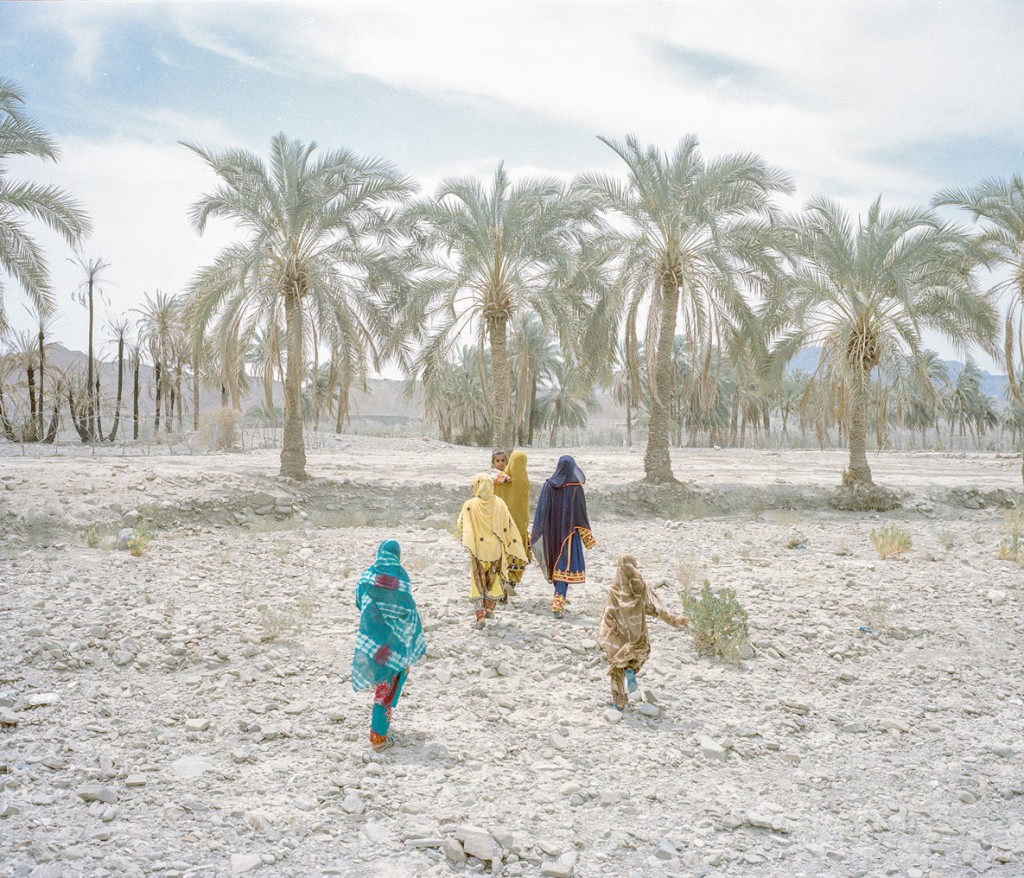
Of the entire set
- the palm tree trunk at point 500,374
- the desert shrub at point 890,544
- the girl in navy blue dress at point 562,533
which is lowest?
the desert shrub at point 890,544

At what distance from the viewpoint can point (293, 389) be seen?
14938 mm

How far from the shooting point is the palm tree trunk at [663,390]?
15938mm

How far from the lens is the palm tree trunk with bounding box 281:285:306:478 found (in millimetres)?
14773

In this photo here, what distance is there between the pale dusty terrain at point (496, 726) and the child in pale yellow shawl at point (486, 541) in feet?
1.27

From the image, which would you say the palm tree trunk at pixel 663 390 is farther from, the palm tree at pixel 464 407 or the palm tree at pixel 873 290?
the palm tree at pixel 464 407

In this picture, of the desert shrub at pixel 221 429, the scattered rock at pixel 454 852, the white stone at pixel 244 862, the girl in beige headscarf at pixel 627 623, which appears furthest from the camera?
the desert shrub at pixel 221 429

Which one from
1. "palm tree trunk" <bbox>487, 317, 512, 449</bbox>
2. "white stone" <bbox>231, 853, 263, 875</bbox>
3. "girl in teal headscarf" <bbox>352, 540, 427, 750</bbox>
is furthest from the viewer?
"palm tree trunk" <bbox>487, 317, 512, 449</bbox>

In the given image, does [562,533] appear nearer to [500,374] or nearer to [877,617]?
[877,617]

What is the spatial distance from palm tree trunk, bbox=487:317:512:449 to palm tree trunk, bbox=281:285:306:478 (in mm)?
4004

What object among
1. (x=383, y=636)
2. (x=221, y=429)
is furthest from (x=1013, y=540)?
(x=221, y=429)

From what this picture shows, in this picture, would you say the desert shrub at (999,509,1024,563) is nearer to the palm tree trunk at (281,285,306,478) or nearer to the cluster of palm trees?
the cluster of palm trees

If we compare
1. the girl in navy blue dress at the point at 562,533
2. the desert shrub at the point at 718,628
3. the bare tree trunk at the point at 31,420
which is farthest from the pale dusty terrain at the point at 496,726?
the bare tree trunk at the point at 31,420

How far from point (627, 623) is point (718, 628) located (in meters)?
1.61

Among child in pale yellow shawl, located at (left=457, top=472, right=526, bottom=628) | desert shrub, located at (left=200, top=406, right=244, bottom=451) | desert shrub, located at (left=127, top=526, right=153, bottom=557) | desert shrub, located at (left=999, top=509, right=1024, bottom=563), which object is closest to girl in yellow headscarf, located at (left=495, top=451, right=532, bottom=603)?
child in pale yellow shawl, located at (left=457, top=472, right=526, bottom=628)
